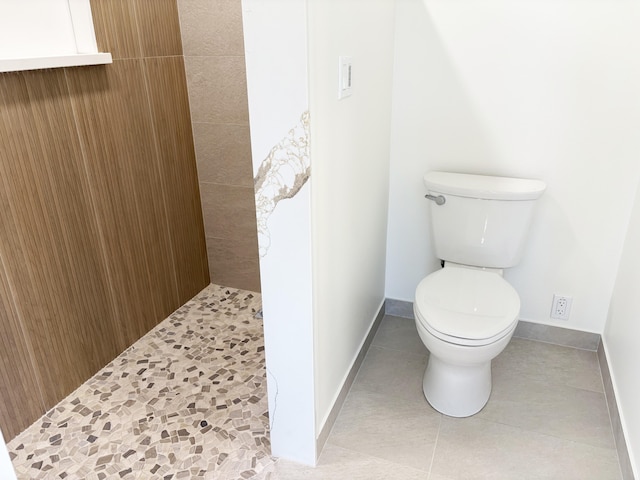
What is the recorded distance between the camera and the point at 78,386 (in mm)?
2117

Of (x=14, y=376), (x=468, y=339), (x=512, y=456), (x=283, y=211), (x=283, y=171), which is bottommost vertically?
(x=512, y=456)

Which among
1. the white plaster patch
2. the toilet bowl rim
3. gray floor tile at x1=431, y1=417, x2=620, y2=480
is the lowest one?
gray floor tile at x1=431, y1=417, x2=620, y2=480

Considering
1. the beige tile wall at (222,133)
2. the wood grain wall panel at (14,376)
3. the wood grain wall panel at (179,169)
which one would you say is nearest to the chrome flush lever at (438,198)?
the beige tile wall at (222,133)

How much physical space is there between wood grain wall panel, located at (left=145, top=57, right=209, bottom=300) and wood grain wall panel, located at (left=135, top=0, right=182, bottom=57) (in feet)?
0.14

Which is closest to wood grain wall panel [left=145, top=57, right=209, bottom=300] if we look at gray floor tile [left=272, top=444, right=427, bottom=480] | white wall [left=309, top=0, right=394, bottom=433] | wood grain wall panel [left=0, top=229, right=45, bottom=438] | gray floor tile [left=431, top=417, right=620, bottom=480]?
wood grain wall panel [left=0, top=229, right=45, bottom=438]

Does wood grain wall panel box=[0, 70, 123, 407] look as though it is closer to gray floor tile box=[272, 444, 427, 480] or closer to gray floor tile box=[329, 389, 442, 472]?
gray floor tile box=[272, 444, 427, 480]

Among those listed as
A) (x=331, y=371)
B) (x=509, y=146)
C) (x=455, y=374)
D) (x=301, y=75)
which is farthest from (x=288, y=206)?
(x=509, y=146)

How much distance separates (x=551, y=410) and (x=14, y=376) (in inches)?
79.0

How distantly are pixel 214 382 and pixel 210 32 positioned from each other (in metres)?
1.60

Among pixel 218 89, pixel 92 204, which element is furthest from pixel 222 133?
pixel 92 204

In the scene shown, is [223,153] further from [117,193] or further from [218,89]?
[117,193]

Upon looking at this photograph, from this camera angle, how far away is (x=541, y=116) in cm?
206

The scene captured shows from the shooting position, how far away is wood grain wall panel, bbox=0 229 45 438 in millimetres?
1753

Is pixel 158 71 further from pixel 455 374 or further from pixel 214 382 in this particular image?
pixel 455 374
